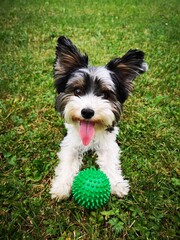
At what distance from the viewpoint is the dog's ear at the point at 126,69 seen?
3.23 m

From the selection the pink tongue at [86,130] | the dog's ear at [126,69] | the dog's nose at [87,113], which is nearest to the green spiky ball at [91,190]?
the pink tongue at [86,130]

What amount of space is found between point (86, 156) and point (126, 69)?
1.32m

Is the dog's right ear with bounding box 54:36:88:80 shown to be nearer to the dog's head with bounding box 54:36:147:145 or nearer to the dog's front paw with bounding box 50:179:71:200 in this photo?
the dog's head with bounding box 54:36:147:145

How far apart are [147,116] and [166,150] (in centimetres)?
88

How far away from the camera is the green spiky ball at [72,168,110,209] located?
2.63 metres

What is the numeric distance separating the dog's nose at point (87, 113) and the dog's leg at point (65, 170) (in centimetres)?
71

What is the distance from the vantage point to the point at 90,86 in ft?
10.5

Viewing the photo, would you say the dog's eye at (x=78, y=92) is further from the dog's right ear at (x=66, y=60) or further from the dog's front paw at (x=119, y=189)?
the dog's front paw at (x=119, y=189)

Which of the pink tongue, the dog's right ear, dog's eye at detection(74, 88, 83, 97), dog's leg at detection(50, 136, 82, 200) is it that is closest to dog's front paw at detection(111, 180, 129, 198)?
dog's leg at detection(50, 136, 82, 200)

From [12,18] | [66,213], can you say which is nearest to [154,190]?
[66,213]

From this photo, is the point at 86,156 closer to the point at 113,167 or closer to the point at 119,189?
the point at 113,167

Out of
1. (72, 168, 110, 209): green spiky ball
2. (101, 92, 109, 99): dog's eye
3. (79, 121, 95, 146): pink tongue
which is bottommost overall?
(72, 168, 110, 209): green spiky ball

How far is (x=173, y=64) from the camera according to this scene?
618 centimetres

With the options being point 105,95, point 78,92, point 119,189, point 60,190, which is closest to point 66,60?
point 78,92
